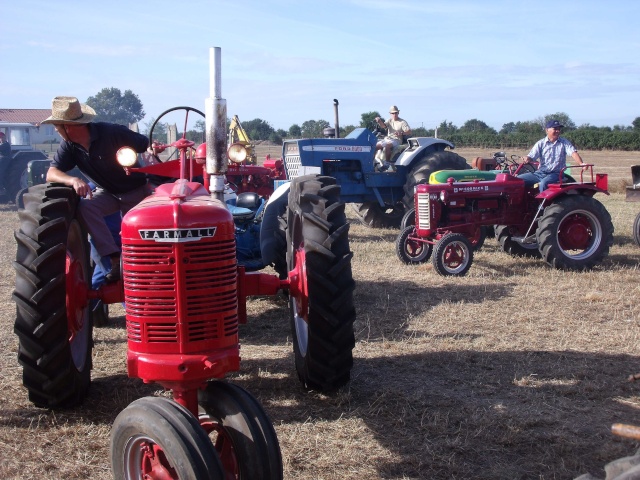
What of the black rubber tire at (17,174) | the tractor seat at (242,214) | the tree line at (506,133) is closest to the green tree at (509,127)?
the tree line at (506,133)

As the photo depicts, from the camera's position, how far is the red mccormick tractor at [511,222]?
834cm

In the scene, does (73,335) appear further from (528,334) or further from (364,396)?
(528,334)

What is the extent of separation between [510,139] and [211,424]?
39.9 meters

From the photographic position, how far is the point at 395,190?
38.6ft

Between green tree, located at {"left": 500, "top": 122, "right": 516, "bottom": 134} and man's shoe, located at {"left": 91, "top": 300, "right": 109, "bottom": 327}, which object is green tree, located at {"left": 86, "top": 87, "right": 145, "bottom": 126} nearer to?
green tree, located at {"left": 500, "top": 122, "right": 516, "bottom": 134}

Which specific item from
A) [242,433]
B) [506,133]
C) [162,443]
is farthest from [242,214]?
[506,133]

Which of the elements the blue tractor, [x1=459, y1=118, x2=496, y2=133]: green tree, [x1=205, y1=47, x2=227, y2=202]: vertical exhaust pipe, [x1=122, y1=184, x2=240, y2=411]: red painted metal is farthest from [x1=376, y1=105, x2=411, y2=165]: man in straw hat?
[x1=459, y1=118, x2=496, y2=133]: green tree

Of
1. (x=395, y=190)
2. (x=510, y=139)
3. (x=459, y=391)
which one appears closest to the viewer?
(x=459, y=391)

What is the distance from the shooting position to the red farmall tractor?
2852mm

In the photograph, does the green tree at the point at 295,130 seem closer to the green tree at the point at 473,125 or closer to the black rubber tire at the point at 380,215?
the green tree at the point at 473,125

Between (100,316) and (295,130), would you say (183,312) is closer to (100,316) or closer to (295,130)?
(100,316)

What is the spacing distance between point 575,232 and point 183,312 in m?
6.58

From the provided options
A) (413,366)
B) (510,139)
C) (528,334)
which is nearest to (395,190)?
(528,334)

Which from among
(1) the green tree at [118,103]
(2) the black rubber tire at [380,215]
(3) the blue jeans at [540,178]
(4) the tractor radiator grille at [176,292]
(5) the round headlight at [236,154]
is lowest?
(2) the black rubber tire at [380,215]
